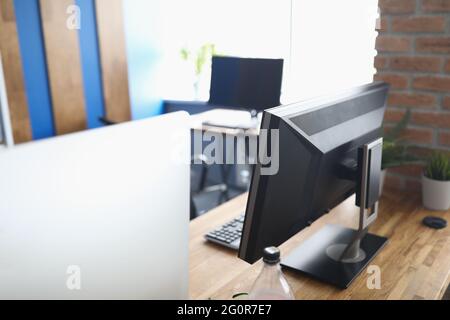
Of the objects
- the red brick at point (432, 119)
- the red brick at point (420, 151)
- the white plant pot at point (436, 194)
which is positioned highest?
the red brick at point (432, 119)

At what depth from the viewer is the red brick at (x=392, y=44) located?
5.67 feet

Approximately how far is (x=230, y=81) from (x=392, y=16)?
170 centimetres

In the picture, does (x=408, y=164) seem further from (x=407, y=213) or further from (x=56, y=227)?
(x=56, y=227)

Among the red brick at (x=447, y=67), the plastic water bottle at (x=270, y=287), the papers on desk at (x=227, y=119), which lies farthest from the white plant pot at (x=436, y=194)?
the papers on desk at (x=227, y=119)

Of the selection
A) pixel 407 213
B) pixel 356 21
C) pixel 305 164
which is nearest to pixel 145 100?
pixel 356 21

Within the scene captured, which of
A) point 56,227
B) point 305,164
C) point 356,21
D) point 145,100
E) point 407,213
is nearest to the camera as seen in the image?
point 56,227

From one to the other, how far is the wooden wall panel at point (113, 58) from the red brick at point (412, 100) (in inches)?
100

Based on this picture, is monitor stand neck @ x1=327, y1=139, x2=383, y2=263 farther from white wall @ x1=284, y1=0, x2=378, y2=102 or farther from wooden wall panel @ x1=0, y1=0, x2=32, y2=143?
wooden wall panel @ x1=0, y1=0, x2=32, y2=143

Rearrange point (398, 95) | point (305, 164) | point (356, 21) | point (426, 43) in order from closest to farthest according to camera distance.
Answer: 1. point (305, 164)
2. point (426, 43)
3. point (398, 95)
4. point (356, 21)

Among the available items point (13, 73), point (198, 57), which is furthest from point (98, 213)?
point (198, 57)

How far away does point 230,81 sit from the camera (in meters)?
3.31

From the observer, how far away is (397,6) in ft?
5.62

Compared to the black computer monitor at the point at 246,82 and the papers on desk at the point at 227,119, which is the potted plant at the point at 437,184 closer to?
the black computer monitor at the point at 246,82

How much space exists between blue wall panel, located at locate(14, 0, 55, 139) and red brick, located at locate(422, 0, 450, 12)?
265cm
